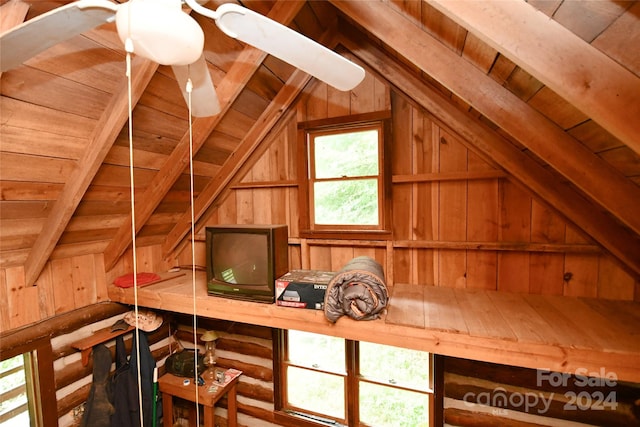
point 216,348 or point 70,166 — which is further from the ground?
point 70,166

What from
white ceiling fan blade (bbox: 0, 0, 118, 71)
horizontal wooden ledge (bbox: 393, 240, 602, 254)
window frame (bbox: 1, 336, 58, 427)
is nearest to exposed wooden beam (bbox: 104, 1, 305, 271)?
window frame (bbox: 1, 336, 58, 427)

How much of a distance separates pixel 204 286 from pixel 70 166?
43.4 inches

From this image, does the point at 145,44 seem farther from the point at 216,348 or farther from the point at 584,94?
the point at 216,348

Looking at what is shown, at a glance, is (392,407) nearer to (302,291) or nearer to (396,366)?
(396,366)

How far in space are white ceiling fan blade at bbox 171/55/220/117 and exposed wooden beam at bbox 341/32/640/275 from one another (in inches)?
45.7

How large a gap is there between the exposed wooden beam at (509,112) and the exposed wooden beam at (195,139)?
35 cm

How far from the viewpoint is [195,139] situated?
5.51 feet

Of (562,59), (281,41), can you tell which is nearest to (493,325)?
(562,59)

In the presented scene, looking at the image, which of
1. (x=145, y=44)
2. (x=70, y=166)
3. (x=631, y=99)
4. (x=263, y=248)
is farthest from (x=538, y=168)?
(x=70, y=166)

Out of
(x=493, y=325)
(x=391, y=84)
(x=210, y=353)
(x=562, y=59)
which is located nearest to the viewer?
(x=562, y=59)

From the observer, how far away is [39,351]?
5.50ft

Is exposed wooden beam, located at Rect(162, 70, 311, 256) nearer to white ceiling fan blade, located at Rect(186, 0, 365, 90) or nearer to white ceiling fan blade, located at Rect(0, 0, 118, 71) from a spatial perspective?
white ceiling fan blade, located at Rect(186, 0, 365, 90)

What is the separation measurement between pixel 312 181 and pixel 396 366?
152cm

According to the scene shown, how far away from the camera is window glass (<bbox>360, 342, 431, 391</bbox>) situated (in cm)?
187
